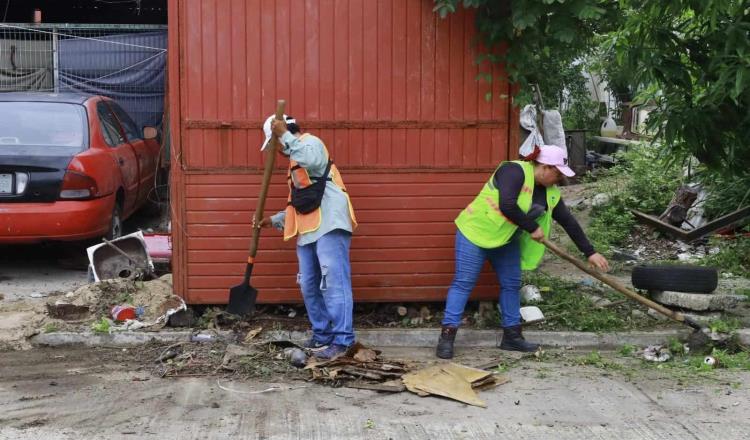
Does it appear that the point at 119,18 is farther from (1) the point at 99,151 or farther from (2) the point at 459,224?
(2) the point at 459,224

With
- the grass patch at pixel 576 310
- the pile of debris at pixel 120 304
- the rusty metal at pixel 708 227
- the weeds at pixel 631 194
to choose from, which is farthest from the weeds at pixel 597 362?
the rusty metal at pixel 708 227

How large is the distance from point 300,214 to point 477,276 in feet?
4.47

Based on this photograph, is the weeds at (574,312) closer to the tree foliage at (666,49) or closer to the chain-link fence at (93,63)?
the tree foliage at (666,49)

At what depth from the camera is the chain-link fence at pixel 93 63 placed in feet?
36.7

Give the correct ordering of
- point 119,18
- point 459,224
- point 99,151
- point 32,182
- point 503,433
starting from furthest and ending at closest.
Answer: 1. point 119,18
2. point 99,151
3. point 32,182
4. point 459,224
5. point 503,433

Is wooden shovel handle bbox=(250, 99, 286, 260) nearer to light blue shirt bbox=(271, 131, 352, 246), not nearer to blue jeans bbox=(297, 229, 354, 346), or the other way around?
light blue shirt bbox=(271, 131, 352, 246)

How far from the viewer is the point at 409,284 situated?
6.48 meters

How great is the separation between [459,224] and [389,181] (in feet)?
2.27

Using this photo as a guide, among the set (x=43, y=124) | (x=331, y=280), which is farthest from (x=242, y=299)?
(x=43, y=124)

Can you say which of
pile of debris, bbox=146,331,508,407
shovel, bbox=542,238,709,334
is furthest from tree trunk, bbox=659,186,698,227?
pile of debris, bbox=146,331,508,407

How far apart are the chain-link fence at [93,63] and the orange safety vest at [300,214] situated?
6.10 meters

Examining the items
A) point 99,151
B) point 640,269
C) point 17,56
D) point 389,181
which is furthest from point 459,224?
point 17,56

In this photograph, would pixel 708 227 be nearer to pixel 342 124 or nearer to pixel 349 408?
pixel 342 124

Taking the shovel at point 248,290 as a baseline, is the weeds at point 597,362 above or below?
below
